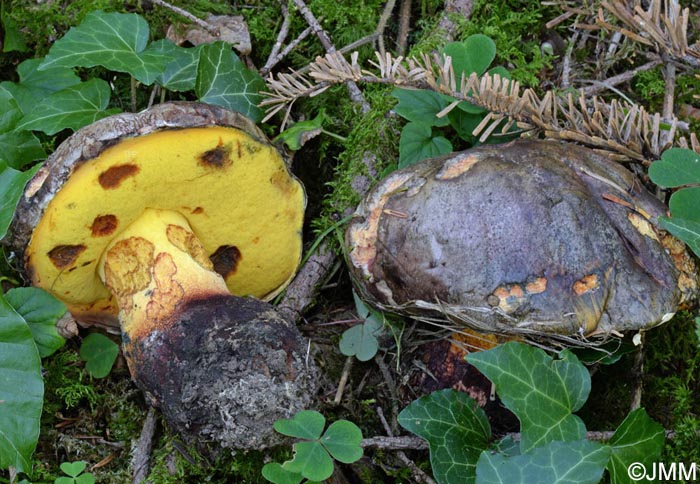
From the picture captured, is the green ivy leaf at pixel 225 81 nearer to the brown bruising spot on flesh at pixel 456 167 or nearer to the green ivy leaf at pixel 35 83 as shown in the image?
the green ivy leaf at pixel 35 83

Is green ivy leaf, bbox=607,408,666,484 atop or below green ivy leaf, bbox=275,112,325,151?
below

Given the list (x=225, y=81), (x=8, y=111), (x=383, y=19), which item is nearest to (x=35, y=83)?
(x=8, y=111)

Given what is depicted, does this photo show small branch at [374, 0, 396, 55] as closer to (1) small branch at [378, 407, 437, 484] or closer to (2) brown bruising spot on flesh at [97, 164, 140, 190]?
(2) brown bruising spot on flesh at [97, 164, 140, 190]

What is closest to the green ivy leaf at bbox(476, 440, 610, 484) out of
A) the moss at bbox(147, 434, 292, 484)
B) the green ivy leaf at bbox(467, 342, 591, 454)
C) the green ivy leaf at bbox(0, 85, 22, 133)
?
the green ivy leaf at bbox(467, 342, 591, 454)

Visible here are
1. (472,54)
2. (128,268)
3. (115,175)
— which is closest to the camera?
(115,175)

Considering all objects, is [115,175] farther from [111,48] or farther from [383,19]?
[383,19]

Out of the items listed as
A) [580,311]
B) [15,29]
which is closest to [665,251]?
[580,311]
